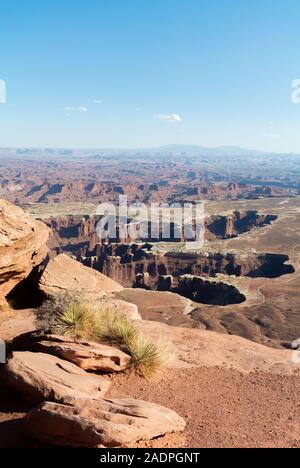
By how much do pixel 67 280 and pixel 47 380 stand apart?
28.1ft

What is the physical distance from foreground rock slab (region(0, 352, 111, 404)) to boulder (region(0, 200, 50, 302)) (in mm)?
4563

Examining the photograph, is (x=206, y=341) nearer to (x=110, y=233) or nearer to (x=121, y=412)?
(x=121, y=412)

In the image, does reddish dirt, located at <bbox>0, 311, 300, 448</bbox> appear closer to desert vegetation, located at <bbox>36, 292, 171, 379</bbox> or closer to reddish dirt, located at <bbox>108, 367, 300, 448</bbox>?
reddish dirt, located at <bbox>108, 367, 300, 448</bbox>

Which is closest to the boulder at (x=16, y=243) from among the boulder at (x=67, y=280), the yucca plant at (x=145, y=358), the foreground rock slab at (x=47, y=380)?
the boulder at (x=67, y=280)

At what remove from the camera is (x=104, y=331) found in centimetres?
1053

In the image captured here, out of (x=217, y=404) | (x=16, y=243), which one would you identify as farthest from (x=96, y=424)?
(x=16, y=243)

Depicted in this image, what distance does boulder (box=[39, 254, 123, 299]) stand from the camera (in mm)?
15391

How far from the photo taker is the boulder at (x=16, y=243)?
12298mm

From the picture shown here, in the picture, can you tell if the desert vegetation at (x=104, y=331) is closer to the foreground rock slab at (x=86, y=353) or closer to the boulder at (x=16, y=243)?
the foreground rock slab at (x=86, y=353)

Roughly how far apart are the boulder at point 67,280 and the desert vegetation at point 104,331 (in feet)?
11.8

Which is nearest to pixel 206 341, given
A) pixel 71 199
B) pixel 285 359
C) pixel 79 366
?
pixel 285 359

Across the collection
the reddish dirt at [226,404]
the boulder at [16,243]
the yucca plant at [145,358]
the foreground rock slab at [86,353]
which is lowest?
the reddish dirt at [226,404]

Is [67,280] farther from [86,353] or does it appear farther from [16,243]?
[86,353]

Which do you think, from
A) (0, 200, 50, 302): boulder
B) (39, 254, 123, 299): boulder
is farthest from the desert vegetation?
(39, 254, 123, 299): boulder
